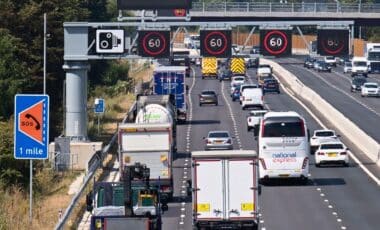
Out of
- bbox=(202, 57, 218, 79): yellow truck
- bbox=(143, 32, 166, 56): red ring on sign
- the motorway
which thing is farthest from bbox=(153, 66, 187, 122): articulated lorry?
bbox=(202, 57, 218, 79): yellow truck

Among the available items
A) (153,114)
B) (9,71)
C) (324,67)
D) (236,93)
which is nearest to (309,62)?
(324,67)

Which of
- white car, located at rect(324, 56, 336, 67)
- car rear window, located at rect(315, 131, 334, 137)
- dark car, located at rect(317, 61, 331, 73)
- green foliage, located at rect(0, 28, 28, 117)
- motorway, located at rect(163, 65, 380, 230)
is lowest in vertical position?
motorway, located at rect(163, 65, 380, 230)

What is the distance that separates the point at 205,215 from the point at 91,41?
24.7 meters

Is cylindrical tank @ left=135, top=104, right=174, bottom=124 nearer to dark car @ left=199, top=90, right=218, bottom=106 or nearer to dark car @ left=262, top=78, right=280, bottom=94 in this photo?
dark car @ left=199, top=90, right=218, bottom=106

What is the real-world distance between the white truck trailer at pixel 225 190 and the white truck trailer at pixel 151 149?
296 inches

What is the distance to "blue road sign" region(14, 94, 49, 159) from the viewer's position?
2817 cm

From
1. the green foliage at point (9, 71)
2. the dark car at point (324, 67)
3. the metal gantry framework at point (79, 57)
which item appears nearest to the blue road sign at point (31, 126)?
the metal gantry framework at point (79, 57)

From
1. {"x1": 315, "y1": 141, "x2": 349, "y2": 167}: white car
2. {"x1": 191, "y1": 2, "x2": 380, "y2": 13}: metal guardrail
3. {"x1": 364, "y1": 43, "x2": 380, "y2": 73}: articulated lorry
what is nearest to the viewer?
{"x1": 315, "y1": 141, "x2": 349, "y2": 167}: white car

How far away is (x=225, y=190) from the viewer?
37.0 m

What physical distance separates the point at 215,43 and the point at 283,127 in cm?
1219

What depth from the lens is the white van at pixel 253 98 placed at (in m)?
94.1

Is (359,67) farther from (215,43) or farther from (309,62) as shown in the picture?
(215,43)

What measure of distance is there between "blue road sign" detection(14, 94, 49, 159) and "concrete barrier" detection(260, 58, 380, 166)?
3402 cm

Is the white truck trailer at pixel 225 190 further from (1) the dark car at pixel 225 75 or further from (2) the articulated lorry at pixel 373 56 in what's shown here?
(2) the articulated lorry at pixel 373 56
